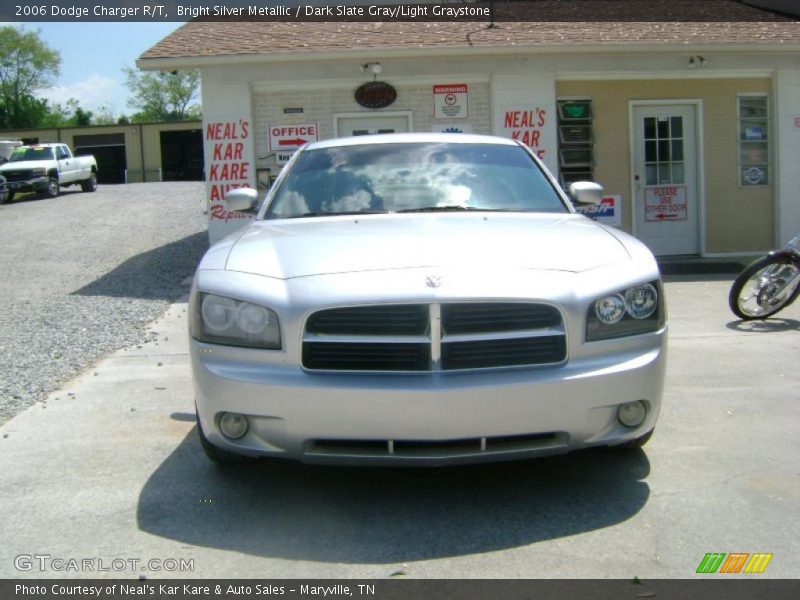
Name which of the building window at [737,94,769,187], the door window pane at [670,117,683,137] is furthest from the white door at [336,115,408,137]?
the building window at [737,94,769,187]

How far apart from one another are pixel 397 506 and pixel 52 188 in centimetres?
2550

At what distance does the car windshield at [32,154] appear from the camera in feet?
90.9

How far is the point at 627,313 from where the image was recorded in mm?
3801

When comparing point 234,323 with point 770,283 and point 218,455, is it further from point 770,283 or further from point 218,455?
point 770,283

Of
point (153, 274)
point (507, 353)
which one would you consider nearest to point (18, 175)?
point (153, 274)

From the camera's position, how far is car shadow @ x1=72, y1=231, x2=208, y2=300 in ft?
35.2

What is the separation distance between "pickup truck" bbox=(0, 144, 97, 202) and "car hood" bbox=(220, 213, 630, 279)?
2384cm

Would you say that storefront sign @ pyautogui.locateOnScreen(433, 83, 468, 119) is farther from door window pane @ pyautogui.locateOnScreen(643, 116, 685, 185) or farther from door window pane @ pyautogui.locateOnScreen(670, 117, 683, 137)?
door window pane @ pyautogui.locateOnScreen(670, 117, 683, 137)

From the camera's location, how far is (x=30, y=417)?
5.53 meters

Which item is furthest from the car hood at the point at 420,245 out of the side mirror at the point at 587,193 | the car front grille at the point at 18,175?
the car front grille at the point at 18,175

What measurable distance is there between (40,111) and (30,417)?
2738 inches
